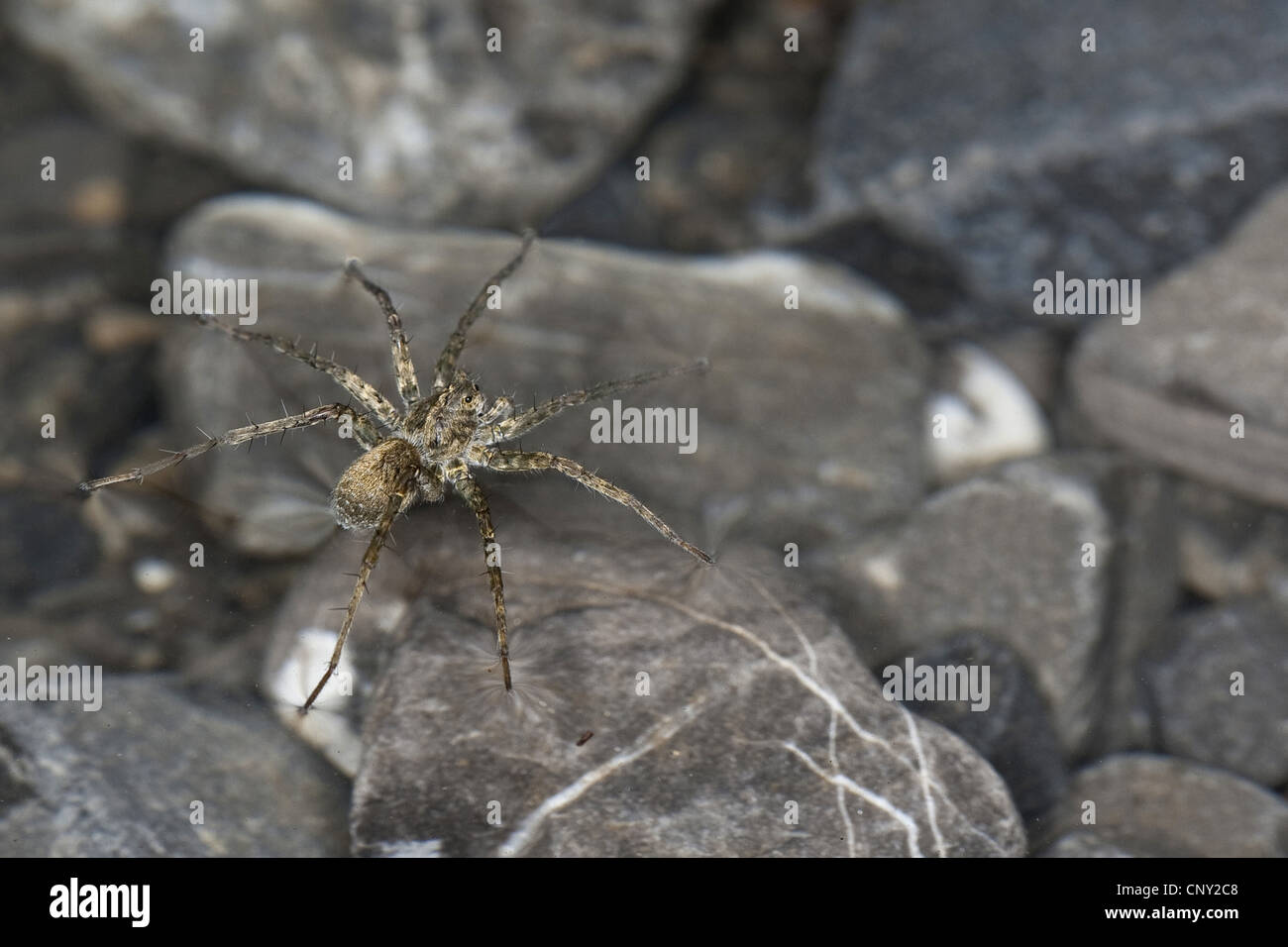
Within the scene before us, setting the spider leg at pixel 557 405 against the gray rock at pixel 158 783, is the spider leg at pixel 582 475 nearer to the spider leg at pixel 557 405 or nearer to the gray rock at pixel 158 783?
the spider leg at pixel 557 405

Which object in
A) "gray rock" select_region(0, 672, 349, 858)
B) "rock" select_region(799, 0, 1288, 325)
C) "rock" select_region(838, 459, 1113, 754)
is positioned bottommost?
"gray rock" select_region(0, 672, 349, 858)

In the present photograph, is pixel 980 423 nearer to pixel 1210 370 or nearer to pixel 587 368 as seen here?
pixel 1210 370

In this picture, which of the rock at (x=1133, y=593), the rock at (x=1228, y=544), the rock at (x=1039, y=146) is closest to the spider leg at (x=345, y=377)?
the rock at (x=1039, y=146)

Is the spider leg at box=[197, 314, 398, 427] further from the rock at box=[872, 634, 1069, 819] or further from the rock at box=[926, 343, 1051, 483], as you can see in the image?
the rock at box=[926, 343, 1051, 483]

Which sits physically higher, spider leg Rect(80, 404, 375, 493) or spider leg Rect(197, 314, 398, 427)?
spider leg Rect(197, 314, 398, 427)

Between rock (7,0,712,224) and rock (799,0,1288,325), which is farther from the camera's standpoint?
rock (7,0,712,224)


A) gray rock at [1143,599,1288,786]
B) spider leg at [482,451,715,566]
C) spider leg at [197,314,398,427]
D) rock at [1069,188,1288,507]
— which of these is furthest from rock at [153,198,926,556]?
gray rock at [1143,599,1288,786]
